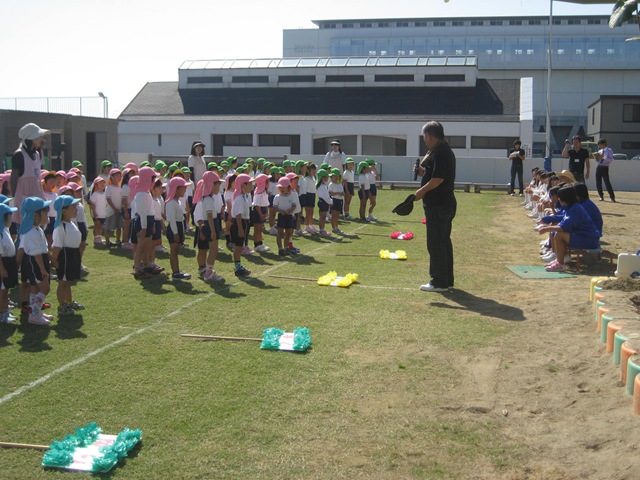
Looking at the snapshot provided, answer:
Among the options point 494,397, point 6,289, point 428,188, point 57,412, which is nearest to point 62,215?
point 6,289

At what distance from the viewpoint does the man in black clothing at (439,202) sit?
32.1 ft

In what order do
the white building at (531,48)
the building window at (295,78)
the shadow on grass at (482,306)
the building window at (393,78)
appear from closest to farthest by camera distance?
the shadow on grass at (482,306), the building window at (393,78), the building window at (295,78), the white building at (531,48)

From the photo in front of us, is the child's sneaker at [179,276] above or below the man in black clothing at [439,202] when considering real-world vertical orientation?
below

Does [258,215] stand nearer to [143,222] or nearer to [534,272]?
[143,222]

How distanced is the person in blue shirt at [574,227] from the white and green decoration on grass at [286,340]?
550 centimetres

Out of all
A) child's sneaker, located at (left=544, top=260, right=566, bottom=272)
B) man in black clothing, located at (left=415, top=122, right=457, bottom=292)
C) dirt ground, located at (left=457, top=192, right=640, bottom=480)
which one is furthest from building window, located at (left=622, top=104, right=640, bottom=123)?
dirt ground, located at (left=457, top=192, right=640, bottom=480)

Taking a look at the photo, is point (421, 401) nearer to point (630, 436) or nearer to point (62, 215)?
point (630, 436)

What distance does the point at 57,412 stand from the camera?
5.34m

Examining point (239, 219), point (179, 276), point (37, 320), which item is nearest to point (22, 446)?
point (37, 320)

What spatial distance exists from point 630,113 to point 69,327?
174 ft

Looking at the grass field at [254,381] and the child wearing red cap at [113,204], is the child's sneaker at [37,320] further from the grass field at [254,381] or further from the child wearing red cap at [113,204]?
the child wearing red cap at [113,204]

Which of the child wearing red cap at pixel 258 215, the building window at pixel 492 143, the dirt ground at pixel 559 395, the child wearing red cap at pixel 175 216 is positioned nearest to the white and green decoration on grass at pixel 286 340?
the dirt ground at pixel 559 395

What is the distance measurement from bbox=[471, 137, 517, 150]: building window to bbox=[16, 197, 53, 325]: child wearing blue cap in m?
39.6

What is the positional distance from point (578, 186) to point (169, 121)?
40724 millimetres
